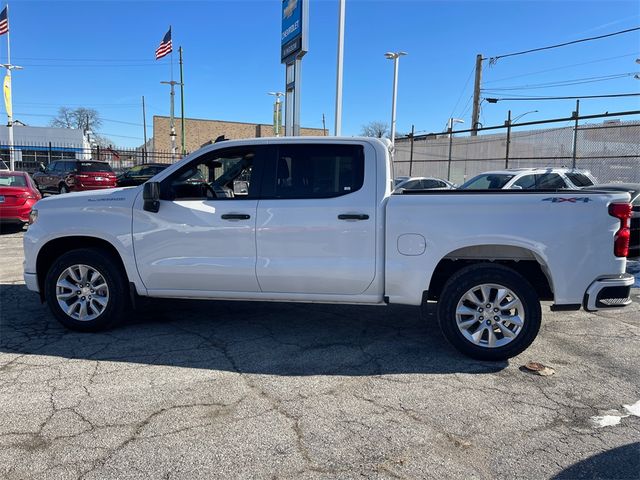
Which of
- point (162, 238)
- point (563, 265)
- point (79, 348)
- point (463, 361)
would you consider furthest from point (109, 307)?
point (563, 265)

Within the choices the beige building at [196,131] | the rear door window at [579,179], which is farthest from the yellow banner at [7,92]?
the rear door window at [579,179]

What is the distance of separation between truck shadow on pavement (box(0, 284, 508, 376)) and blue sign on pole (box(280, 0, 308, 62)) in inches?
315

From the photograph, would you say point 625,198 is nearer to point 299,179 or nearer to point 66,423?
point 299,179

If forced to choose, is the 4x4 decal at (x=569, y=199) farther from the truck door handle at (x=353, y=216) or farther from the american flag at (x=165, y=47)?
the american flag at (x=165, y=47)

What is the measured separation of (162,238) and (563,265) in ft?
12.1

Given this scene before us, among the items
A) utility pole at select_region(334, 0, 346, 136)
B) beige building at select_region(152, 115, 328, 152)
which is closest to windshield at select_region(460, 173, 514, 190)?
utility pole at select_region(334, 0, 346, 136)

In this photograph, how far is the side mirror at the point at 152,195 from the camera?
4.73m

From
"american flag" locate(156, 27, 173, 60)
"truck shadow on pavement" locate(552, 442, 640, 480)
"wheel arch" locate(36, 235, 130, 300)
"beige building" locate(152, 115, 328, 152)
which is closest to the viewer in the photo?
"truck shadow on pavement" locate(552, 442, 640, 480)

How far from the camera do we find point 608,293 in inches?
168

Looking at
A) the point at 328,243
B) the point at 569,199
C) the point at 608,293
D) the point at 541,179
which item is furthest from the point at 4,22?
the point at 608,293

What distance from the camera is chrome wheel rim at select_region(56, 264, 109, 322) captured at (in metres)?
5.07

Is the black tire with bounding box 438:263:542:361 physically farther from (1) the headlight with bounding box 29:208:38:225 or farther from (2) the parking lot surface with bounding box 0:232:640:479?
(1) the headlight with bounding box 29:208:38:225

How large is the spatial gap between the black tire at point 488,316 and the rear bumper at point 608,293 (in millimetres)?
427

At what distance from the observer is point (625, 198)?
418 cm
